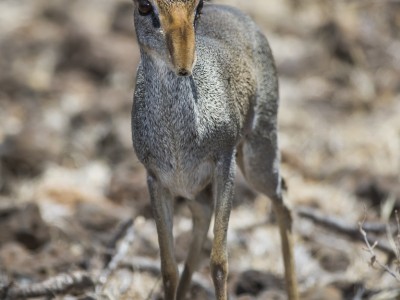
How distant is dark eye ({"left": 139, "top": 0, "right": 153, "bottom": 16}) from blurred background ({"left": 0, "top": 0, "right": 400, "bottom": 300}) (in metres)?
1.94

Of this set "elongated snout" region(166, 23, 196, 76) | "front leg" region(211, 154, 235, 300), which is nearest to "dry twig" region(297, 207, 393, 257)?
"front leg" region(211, 154, 235, 300)

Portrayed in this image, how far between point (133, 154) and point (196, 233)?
3.36m

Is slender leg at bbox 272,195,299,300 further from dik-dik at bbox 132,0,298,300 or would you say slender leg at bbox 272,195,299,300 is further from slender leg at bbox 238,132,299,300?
dik-dik at bbox 132,0,298,300

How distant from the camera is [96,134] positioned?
9641 millimetres

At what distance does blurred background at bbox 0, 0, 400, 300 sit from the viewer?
6.65m

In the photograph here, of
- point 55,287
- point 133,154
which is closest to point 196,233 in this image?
point 55,287

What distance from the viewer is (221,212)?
501cm

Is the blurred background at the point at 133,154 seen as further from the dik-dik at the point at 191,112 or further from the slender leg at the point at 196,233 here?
the dik-dik at the point at 191,112

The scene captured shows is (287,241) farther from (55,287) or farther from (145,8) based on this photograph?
(145,8)

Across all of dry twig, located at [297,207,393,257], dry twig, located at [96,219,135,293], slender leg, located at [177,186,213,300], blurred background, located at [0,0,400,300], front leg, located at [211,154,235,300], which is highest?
front leg, located at [211,154,235,300]

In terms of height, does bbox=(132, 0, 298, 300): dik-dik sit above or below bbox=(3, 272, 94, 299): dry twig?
above

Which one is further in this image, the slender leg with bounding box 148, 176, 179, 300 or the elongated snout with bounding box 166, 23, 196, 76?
the slender leg with bounding box 148, 176, 179, 300

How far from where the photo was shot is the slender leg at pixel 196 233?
223 inches

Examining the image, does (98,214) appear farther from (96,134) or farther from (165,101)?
(165,101)
